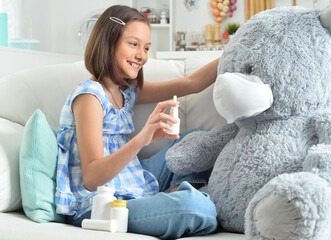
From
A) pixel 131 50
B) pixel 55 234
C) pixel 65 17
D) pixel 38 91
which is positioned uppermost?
pixel 65 17

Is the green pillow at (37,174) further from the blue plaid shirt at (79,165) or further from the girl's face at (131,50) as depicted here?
the girl's face at (131,50)

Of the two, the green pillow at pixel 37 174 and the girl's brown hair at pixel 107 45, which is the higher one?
the girl's brown hair at pixel 107 45

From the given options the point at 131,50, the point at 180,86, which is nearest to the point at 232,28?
the point at 180,86

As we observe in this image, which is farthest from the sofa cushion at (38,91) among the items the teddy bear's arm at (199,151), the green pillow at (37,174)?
the teddy bear's arm at (199,151)

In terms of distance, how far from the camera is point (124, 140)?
1521 millimetres

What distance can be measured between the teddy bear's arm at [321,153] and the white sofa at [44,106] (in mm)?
448

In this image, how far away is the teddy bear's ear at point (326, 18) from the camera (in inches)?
46.2

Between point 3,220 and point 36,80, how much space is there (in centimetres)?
57

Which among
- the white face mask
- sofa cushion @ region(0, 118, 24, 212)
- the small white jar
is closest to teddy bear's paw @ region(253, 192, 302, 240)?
the white face mask

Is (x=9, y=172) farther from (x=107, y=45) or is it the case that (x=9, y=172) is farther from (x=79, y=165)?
(x=107, y=45)

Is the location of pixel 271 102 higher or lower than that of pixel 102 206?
higher

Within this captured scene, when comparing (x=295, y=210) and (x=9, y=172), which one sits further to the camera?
(x=9, y=172)

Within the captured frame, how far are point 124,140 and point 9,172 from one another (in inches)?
15.0

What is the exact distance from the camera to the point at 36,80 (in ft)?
5.21
